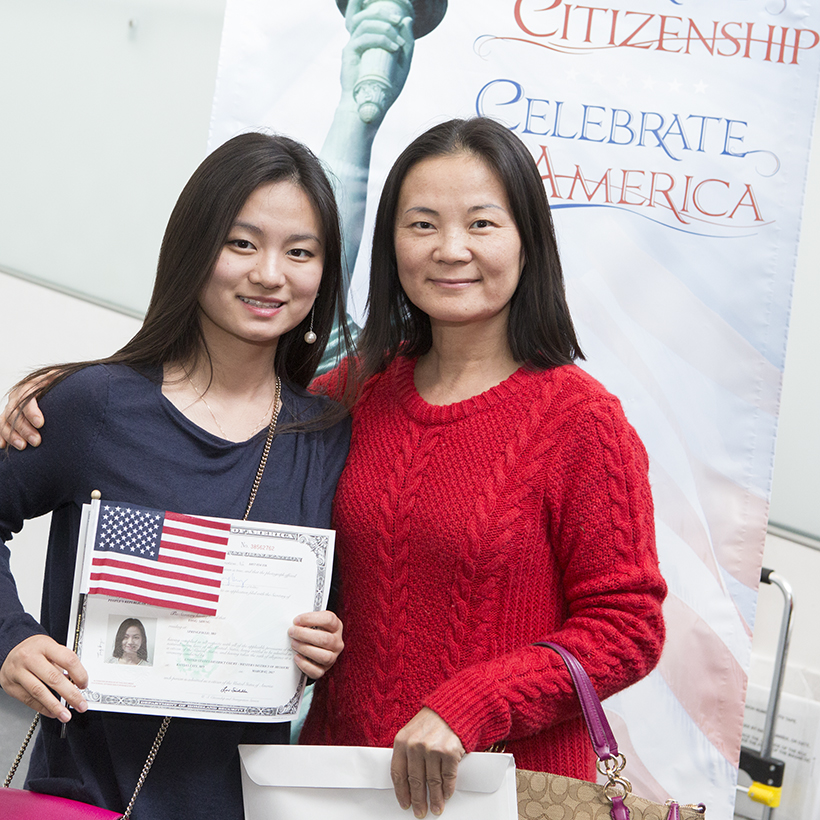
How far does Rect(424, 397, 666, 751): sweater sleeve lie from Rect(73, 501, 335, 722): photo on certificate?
270mm

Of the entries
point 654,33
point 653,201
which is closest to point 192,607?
point 653,201

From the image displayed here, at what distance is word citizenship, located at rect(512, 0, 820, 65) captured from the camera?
2787 millimetres

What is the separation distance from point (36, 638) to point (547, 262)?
3.48 ft

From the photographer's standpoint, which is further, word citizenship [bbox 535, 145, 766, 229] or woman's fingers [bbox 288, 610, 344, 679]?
word citizenship [bbox 535, 145, 766, 229]

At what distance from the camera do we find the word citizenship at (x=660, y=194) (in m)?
2.83

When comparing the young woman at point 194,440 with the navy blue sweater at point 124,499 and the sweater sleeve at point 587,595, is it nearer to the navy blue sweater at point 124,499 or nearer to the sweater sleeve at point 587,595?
the navy blue sweater at point 124,499

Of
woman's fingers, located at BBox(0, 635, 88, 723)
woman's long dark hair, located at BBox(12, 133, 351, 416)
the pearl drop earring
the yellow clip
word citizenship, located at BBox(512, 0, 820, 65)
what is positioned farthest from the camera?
the yellow clip

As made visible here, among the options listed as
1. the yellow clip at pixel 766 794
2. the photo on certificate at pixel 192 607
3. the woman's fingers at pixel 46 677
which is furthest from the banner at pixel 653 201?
the woman's fingers at pixel 46 677

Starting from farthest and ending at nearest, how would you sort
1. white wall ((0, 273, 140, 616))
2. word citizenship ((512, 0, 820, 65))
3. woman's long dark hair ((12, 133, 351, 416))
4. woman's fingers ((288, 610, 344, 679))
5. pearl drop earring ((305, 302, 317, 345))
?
white wall ((0, 273, 140, 616)), word citizenship ((512, 0, 820, 65)), pearl drop earring ((305, 302, 317, 345)), woman's long dark hair ((12, 133, 351, 416)), woman's fingers ((288, 610, 344, 679))

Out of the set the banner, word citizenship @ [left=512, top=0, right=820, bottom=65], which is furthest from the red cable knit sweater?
word citizenship @ [left=512, top=0, right=820, bottom=65]

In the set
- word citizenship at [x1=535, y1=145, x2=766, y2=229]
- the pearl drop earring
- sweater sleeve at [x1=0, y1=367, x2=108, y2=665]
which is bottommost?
sweater sleeve at [x1=0, y1=367, x2=108, y2=665]

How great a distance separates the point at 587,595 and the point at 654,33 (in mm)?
2009

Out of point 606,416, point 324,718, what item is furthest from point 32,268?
point 606,416

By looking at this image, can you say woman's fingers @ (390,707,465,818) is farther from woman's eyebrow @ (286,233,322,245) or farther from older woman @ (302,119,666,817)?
woman's eyebrow @ (286,233,322,245)
